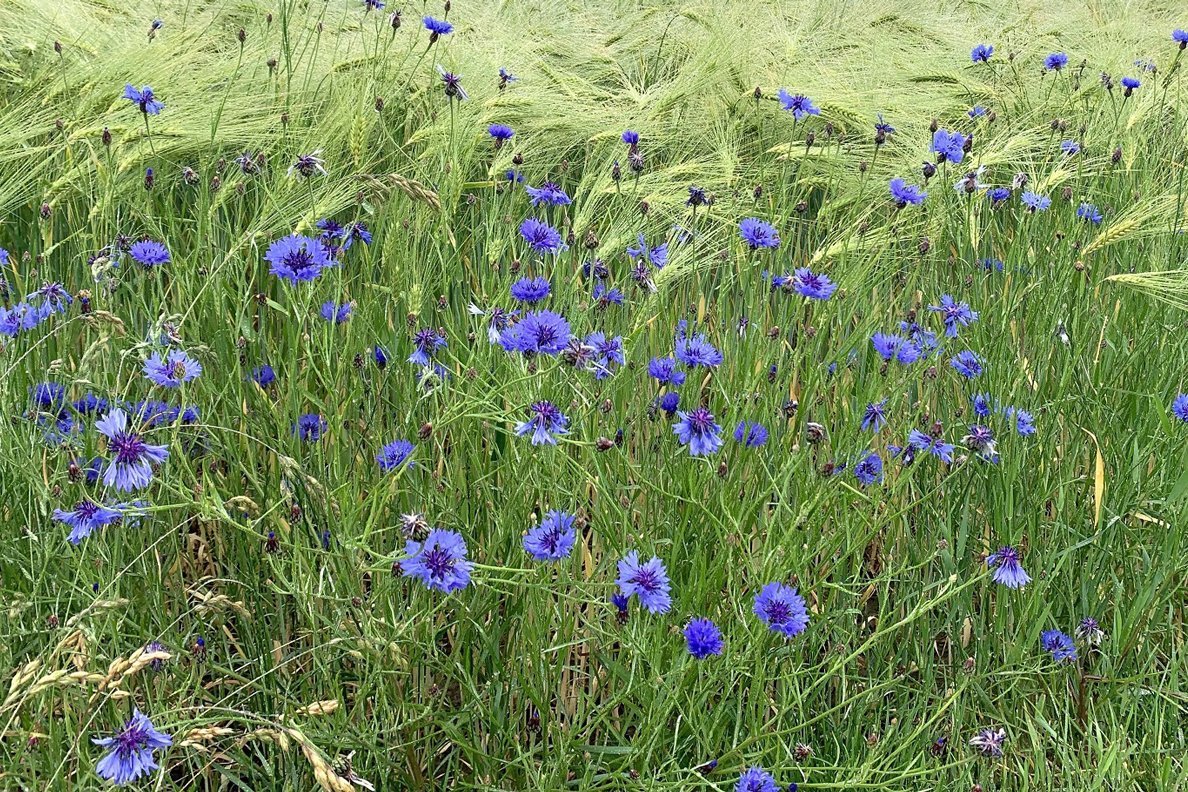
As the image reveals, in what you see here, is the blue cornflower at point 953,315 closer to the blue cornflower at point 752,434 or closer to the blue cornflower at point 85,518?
the blue cornflower at point 752,434

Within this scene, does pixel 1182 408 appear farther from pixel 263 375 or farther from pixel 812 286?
pixel 263 375

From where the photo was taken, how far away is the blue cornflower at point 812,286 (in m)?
1.56

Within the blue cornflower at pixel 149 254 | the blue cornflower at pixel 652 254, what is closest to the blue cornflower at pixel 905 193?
the blue cornflower at pixel 652 254

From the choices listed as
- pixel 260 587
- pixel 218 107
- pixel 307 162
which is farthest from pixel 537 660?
pixel 218 107

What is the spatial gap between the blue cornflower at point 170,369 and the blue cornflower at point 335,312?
0.17 meters

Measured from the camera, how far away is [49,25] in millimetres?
2365

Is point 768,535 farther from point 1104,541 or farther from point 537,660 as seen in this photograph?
point 1104,541

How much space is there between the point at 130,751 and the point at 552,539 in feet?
1.52

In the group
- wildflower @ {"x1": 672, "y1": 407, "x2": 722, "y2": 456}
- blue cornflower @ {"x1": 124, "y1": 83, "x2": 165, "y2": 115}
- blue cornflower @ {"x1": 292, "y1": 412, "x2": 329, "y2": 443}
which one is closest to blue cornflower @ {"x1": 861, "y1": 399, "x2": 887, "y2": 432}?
wildflower @ {"x1": 672, "y1": 407, "x2": 722, "y2": 456}

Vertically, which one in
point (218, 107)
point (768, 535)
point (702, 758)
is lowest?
point (702, 758)

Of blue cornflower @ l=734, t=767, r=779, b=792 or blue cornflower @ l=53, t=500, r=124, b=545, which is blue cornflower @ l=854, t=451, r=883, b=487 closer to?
blue cornflower @ l=734, t=767, r=779, b=792

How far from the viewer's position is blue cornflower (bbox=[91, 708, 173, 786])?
0.96 m

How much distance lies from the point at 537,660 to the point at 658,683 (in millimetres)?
167

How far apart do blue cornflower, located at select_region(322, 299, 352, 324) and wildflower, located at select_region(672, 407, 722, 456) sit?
43 centimetres
